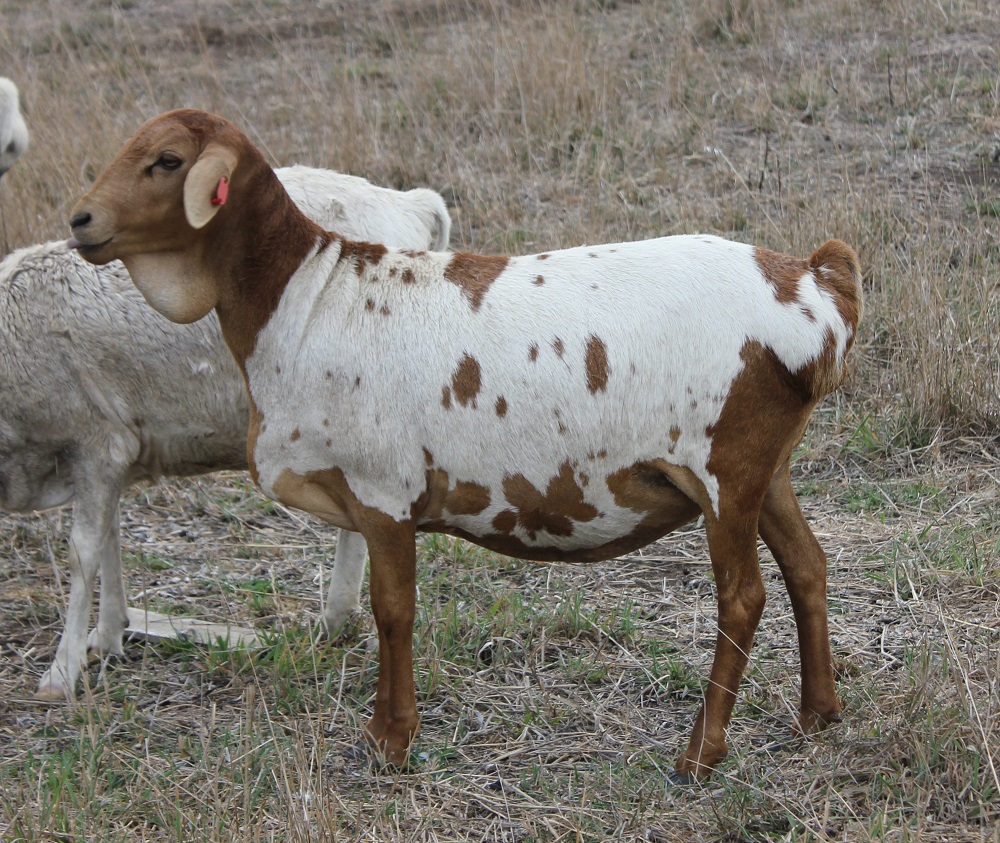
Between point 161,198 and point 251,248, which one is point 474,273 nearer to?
point 251,248

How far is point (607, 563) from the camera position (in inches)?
205

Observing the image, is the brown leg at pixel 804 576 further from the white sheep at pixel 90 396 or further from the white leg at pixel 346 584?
the white sheep at pixel 90 396

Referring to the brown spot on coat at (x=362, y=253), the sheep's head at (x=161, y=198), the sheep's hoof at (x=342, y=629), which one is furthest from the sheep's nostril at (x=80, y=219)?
the sheep's hoof at (x=342, y=629)

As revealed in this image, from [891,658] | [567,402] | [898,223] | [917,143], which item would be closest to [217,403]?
[567,402]

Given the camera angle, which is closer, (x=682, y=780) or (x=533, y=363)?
(x=533, y=363)

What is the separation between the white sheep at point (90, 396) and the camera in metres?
4.50

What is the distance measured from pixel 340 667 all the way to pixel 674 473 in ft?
5.79

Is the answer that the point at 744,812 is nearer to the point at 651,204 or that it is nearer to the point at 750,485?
the point at 750,485

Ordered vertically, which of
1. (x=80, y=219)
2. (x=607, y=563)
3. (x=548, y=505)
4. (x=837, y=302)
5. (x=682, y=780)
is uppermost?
(x=80, y=219)

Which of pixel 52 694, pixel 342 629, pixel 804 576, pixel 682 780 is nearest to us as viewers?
pixel 682 780

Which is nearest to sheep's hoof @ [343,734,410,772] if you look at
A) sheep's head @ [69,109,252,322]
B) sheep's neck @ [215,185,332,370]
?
sheep's neck @ [215,185,332,370]

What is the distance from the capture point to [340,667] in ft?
14.9

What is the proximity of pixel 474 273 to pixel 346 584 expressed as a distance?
1661mm

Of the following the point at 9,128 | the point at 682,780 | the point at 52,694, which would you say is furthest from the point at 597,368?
the point at 9,128
